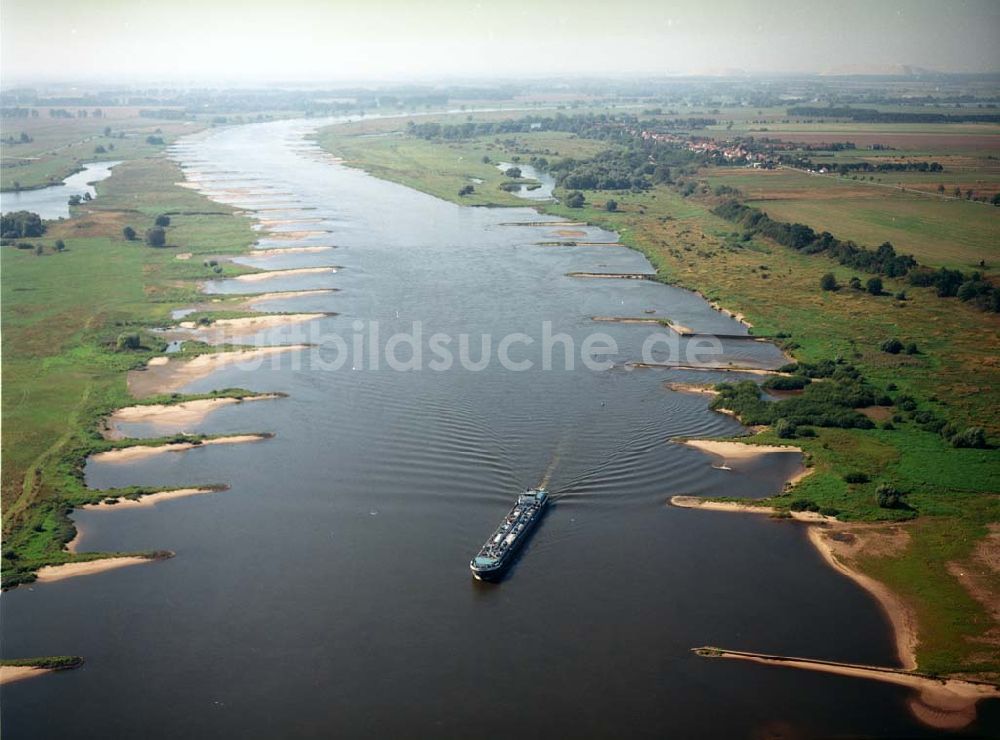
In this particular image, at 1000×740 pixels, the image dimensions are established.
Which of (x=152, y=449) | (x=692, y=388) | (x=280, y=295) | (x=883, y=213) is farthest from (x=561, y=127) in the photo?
(x=152, y=449)

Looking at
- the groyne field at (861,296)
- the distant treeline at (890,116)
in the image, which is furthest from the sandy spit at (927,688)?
the distant treeline at (890,116)

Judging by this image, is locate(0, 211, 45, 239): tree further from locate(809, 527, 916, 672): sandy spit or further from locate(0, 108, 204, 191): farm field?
locate(809, 527, 916, 672): sandy spit

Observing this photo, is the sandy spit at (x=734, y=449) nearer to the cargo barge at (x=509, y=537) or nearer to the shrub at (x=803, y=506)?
the shrub at (x=803, y=506)

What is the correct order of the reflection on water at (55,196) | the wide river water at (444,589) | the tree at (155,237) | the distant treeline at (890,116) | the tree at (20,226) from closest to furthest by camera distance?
the wide river water at (444,589) < the tree at (155,237) < the tree at (20,226) < the reflection on water at (55,196) < the distant treeline at (890,116)

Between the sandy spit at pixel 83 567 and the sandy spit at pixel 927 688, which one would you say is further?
the sandy spit at pixel 83 567

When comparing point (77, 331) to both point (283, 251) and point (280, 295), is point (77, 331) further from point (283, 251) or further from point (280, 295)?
point (283, 251)

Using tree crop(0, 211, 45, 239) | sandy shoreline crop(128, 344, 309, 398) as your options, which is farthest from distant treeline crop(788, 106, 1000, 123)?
tree crop(0, 211, 45, 239)
